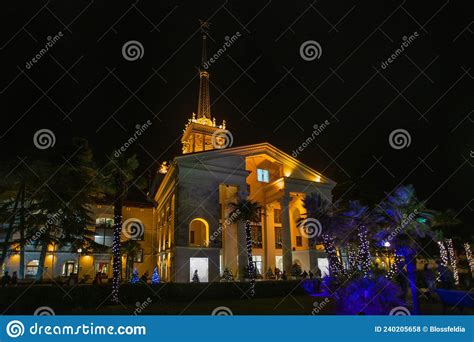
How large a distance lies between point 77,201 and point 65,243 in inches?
146

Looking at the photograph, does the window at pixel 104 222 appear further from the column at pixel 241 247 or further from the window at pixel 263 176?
the window at pixel 263 176

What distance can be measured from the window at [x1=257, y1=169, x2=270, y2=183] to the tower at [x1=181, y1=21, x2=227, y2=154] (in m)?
8.85

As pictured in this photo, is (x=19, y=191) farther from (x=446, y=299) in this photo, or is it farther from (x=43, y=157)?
(x=446, y=299)

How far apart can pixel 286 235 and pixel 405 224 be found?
63.0 feet

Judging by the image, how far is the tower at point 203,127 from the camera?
47931mm

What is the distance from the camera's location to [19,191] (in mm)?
28109

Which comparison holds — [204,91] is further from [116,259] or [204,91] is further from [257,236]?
[116,259]

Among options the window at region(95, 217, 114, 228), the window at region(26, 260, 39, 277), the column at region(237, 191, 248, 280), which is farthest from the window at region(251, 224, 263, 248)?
the window at region(26, 260, 39, 277)

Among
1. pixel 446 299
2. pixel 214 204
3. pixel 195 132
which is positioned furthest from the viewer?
pixel 195 132

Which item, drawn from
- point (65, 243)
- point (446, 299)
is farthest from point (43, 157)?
point (446, 299)

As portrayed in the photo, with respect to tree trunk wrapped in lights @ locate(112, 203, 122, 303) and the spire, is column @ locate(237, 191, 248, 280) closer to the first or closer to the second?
tree trunk wrapped in lights @ locate(112, 203, 122, 303)

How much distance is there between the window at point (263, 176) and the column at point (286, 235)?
386cm

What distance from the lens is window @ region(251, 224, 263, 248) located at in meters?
38.4

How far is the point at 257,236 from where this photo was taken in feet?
127
